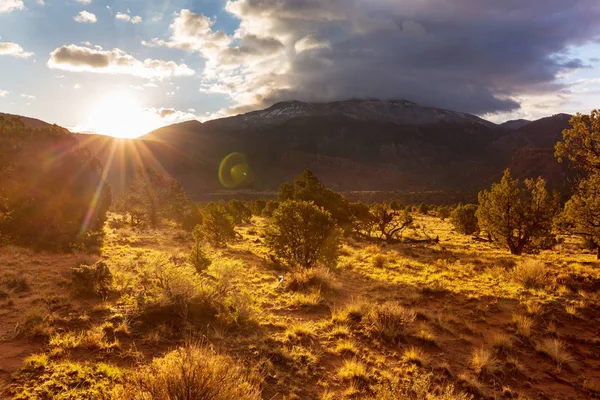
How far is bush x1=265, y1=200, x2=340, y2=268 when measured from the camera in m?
18.2

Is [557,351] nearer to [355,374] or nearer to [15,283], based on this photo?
[355,374]

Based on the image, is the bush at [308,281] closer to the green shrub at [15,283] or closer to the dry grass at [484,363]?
the dry grass at [484,363]

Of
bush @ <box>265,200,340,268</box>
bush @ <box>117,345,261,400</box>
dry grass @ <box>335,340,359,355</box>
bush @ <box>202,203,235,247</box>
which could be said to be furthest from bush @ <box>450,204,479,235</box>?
bush @ <box>117,345,261,400</box>

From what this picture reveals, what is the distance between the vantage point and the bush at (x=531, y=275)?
1437cm

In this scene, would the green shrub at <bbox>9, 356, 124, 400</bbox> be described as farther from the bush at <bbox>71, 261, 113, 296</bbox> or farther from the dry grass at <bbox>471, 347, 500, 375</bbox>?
the dry grass at <bbox>471, 347, 500, 375</bbox>

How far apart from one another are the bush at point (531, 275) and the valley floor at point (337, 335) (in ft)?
0.23

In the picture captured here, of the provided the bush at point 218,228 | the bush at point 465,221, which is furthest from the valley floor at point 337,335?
the bush at point 465,221

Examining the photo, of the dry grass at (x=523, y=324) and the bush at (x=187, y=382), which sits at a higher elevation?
the bush at (x=187, y=382)

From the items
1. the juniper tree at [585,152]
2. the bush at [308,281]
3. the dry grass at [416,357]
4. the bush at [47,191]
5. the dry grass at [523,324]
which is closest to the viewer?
the dry grass at [416,357]

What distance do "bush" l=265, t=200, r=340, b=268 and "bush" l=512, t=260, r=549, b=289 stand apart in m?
9.20

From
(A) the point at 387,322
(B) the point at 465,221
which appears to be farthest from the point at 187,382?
(B) the point at 465,221

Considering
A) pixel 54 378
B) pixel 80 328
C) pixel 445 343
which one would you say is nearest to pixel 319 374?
pixel 445 343

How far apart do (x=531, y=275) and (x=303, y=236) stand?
11362 millimetres

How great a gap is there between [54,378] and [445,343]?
9.67 m
